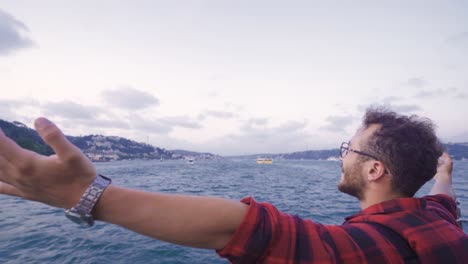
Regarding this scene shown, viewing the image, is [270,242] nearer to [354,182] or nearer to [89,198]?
[89,198]

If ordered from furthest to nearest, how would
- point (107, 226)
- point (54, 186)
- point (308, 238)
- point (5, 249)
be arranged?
point (107, 226) → point (5, 249) → point (308, 238) → point (54, 186)

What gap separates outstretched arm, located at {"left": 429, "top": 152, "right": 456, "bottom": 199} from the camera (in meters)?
2.77

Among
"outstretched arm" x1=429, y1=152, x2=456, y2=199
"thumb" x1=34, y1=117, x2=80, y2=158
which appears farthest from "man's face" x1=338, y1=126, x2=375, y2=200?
"thumb" x1=34, y1=117, x2=80, y2=158

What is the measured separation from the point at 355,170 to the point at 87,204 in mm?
1705

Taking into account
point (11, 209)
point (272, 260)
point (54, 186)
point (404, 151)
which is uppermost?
point (404, 151)

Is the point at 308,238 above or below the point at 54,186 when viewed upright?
below

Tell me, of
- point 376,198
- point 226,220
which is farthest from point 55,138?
point 376,198

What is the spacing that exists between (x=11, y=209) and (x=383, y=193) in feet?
59.1

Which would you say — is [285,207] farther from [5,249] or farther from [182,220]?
[182,220]

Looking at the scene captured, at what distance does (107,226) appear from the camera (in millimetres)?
9961

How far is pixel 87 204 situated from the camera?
920 mm

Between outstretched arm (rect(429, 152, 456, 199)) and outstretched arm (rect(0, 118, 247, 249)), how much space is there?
2.85 metres

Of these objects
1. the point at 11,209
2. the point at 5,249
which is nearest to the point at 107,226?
the point at 5,249

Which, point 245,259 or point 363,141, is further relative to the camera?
point 363,141
